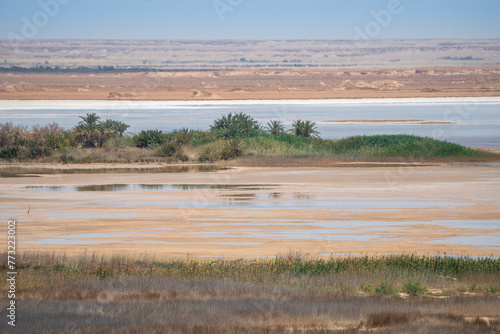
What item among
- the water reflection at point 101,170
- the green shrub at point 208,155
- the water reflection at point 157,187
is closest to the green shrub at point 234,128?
the green shrub at point 208,155

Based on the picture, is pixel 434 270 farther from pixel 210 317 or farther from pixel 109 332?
pixel 109 332

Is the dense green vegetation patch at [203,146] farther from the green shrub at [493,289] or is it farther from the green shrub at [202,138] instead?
the green shrub at [493,289]

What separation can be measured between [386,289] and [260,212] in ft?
34.2

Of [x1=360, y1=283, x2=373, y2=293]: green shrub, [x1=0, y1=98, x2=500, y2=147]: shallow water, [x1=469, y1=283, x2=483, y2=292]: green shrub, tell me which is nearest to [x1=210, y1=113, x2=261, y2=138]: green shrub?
[x1=0, y1=98, x2=500, y2=147]: shallow water

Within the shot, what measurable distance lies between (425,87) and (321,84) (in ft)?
64.6

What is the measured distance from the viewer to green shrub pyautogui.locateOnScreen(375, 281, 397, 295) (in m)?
12.2

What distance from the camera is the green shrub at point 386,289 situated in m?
12.2

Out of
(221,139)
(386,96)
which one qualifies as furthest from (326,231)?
(386,96)

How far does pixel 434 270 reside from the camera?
13938mm

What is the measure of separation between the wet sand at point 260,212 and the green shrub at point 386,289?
4.16 m

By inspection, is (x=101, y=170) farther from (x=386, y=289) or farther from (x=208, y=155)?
(x=386, y=289)

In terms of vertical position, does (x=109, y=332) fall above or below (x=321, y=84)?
below

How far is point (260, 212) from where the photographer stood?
73.6 feet

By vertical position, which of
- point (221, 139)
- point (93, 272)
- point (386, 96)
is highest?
point (386, 96)
